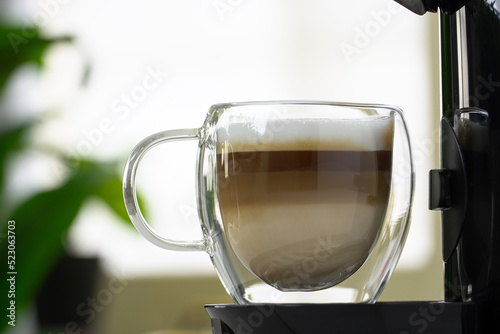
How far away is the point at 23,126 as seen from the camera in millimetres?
1454

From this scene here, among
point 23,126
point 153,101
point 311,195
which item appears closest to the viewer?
point 311,195

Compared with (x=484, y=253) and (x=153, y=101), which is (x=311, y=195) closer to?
(x=484, y=253)

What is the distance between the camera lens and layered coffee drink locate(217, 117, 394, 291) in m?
0.39

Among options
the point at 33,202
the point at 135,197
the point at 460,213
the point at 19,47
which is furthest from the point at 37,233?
the point at 460,213

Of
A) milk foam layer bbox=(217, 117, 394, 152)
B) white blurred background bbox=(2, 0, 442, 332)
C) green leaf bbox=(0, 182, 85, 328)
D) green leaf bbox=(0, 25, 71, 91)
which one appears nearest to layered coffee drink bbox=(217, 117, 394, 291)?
milk foam layer bbox=(217, 117, 394, 152)

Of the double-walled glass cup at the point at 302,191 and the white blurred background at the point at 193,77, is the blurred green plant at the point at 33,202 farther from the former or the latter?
the double-walled glass cup at the point at 302,191

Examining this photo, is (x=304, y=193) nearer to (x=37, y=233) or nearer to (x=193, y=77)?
(x=37, y=233)

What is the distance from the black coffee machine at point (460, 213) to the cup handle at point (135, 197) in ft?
0.18

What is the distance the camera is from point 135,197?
433 millimetres

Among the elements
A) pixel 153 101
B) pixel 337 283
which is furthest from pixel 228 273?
pixel 153 101

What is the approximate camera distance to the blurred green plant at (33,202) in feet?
4.41

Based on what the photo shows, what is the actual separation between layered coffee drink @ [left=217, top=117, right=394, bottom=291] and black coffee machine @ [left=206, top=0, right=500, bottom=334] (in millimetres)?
39

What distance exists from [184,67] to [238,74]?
0.17 metres

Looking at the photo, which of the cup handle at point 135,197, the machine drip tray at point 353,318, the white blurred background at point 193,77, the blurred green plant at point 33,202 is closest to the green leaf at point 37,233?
the blurred green plant at point 33,202
